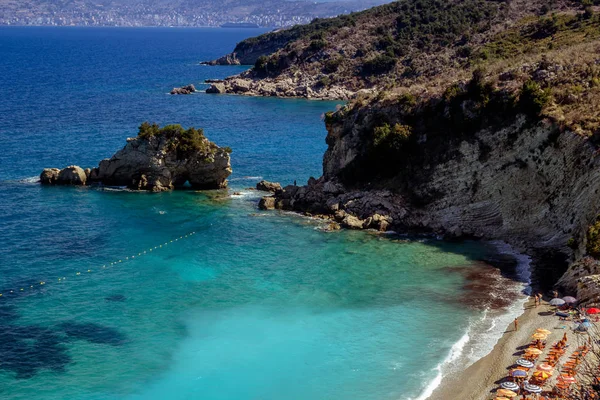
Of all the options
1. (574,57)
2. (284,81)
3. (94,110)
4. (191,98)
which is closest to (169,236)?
(574,57)

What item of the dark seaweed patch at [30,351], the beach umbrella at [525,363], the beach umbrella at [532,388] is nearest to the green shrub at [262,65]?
the dark seaweed patch at [30,351]

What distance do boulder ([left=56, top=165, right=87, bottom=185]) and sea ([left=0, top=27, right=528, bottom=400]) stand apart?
6.84 ft

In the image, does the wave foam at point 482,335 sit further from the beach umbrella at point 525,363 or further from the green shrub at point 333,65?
the green shrub at point 333,65

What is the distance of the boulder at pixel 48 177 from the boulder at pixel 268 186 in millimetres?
20650

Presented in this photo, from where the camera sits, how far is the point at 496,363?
112 feet

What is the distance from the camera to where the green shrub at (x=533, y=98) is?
51656 millimetres

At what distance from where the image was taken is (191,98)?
131625mm

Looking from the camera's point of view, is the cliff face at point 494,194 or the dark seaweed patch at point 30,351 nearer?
the dark seaweed patch at point 30,351

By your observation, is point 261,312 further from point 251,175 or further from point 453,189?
point 251,175

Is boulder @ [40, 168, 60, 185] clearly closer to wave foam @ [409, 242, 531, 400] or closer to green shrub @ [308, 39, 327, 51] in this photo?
wave foam @ [409, 242, 531, 400]

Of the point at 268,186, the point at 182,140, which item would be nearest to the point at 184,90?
the point at 182,140

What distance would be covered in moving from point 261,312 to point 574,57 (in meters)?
35.4

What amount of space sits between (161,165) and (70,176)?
953cm

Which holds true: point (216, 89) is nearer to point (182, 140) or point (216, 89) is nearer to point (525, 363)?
point (182, 140)
